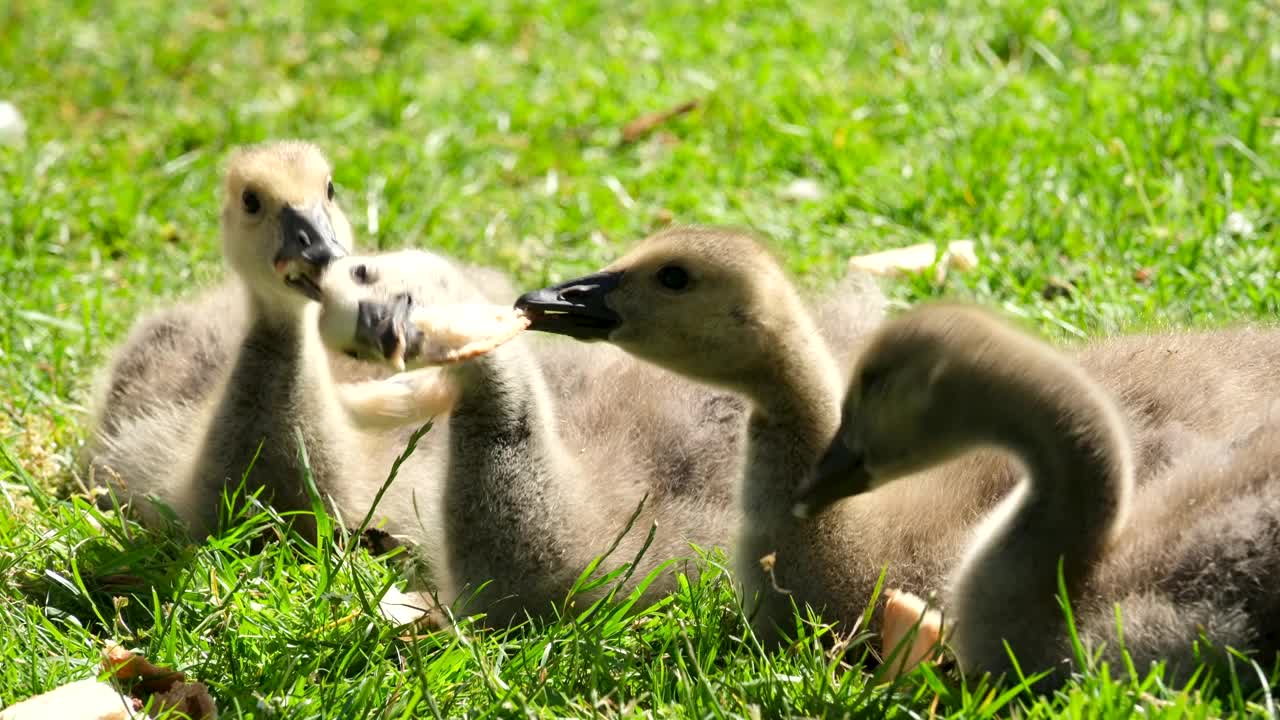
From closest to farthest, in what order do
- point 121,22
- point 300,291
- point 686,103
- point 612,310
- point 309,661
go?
point 309,661 < point 612,310 < point 300,291 < point 686,103 < point 121,22

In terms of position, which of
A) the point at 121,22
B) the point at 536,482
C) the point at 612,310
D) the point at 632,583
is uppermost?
the point at 121,22

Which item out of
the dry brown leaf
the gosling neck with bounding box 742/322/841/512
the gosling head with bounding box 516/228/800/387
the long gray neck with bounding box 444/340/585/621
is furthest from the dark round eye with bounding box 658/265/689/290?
the dry brown leaf

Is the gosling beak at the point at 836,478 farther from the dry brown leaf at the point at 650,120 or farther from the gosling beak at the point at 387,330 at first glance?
the dry brown leaf at the point at 650,120

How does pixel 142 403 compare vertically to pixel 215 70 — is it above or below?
below

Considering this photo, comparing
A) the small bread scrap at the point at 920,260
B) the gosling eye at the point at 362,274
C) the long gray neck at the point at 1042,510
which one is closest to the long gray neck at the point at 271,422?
the gosling eye at the point at 362,274

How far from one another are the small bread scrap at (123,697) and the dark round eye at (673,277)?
1238mm

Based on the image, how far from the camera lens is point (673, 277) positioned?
10.9 feet

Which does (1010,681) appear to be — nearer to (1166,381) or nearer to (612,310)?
(1166,381)

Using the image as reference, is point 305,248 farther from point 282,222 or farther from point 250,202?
point 250,202

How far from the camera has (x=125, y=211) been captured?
5.77m

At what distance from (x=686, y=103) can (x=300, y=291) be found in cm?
293

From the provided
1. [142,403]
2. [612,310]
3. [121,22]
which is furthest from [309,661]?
[121,22]

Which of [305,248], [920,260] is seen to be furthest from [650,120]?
[305,248]

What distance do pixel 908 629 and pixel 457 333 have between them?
1131mm
